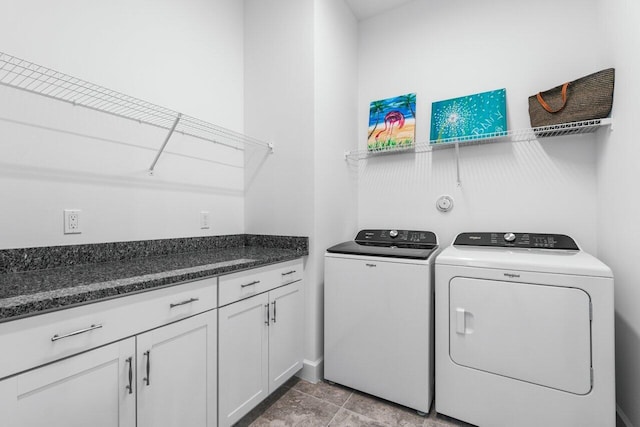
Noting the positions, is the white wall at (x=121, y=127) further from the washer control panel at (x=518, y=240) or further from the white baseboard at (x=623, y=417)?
the white baseboard at (x=623, y=417)

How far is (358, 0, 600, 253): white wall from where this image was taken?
5.91 ft

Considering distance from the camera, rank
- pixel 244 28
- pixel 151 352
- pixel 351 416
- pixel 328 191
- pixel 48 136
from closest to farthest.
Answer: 1. pixel 151 352
2. pixel 48 136
3. pixel 351 416
4. pixel 328 191
5. pixel 244 28

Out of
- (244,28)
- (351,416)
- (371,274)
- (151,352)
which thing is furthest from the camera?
(244,28)

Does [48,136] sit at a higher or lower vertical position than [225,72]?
lower

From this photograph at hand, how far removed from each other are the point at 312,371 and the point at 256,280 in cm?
85

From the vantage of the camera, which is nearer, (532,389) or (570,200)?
(532,389)

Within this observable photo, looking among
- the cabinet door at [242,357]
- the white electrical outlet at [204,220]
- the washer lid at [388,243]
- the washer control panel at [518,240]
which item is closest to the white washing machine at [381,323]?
the washer lid at [388,243]

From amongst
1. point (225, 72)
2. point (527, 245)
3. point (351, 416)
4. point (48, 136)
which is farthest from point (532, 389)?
point (225, 72)

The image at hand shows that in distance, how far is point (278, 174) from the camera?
6.91 ft

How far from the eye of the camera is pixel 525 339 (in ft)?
4.53

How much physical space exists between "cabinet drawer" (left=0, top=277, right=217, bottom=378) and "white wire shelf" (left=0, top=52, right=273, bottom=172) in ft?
2.78

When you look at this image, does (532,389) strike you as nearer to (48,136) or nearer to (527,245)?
(527,245)

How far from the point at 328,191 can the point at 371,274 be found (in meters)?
0.68

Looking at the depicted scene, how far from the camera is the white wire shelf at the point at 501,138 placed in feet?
5.33
